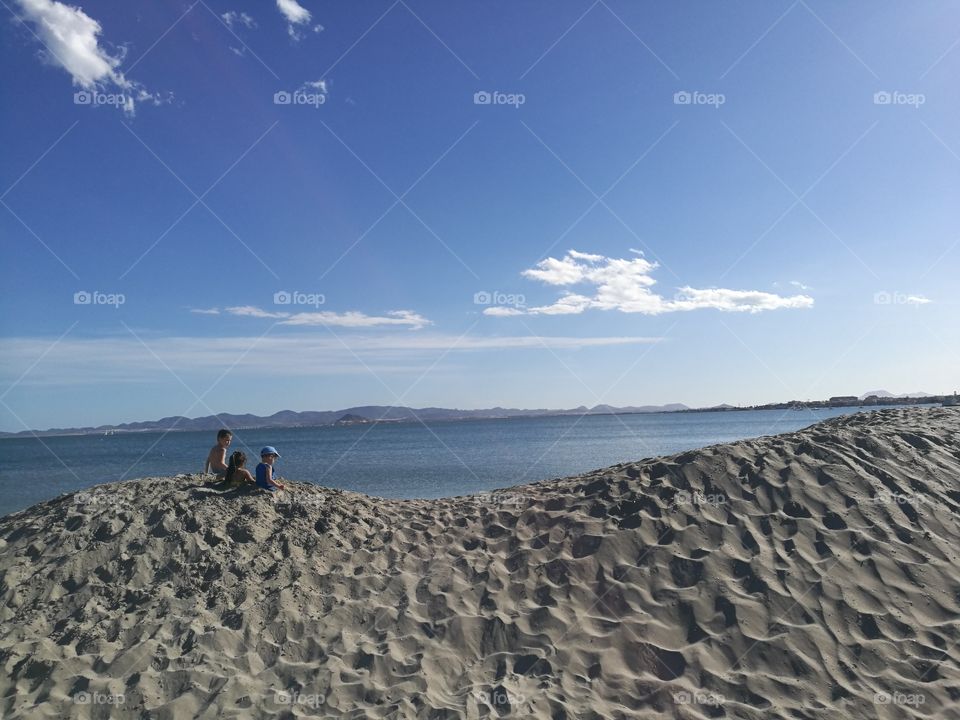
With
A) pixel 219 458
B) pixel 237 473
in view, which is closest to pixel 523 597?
pixel 237 473

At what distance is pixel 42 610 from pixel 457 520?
214 inches

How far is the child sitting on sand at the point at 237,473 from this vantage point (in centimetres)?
975

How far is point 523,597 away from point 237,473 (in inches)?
200

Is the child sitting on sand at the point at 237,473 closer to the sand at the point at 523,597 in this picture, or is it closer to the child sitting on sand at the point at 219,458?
the sand at the point at 523,597

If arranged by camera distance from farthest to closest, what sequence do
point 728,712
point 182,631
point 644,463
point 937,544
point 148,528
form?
point 644,463 → point 148,528 → point 937,544 → point 182,631 → point 728,712

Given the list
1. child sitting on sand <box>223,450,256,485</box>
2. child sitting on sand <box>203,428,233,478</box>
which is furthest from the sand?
child sitting on sand <box>203,428,233,478</box>

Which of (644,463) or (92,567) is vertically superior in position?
(644,463)

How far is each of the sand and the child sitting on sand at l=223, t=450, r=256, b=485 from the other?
0.87ft

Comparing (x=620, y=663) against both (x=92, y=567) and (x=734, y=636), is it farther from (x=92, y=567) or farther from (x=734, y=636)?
(x=92, y=567)

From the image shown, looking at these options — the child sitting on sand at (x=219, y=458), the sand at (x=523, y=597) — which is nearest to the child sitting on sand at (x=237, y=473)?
the sand at (x=523, y=597)

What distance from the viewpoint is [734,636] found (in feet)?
21.7

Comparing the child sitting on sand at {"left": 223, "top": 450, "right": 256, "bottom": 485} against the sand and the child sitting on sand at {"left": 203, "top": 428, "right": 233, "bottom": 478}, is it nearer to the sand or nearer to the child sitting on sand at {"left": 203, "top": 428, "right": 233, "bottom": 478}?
the sand

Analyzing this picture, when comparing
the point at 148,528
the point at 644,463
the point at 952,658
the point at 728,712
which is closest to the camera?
the point at 728,712

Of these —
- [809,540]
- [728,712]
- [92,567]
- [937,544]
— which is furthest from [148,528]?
[937,544]
